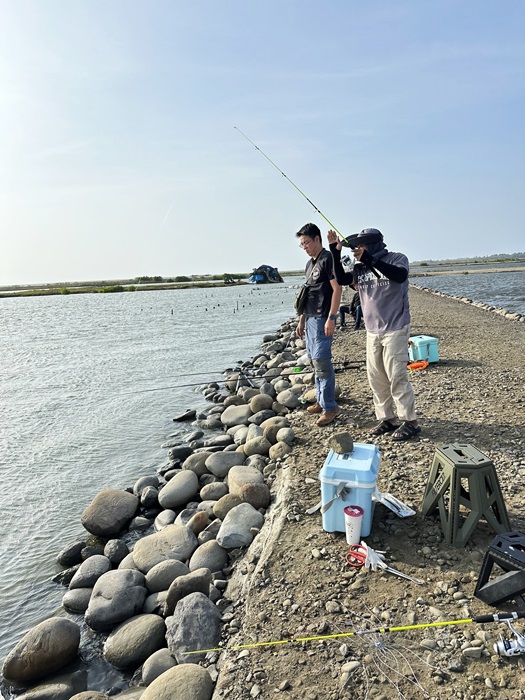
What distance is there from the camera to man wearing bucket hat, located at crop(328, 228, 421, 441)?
14.6 ft

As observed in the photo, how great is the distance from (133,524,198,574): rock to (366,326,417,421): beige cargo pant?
2.50 metres

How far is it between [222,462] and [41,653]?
9.59ft

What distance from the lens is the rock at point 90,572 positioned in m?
4.12

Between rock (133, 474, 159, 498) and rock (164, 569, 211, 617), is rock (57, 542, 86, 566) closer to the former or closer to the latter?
rock (133, 474, 159, 498)

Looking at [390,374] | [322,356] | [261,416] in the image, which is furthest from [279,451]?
[261,416]

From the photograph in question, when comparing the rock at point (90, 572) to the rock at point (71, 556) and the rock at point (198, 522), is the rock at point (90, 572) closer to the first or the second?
the rock at point (71, 556)

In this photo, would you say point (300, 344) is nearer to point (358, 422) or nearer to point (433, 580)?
point (358, 422)

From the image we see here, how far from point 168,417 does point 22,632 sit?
5.67m

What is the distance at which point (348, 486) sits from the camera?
10.8 feet

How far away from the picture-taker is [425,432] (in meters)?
5.12

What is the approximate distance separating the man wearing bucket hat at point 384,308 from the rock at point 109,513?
320cm

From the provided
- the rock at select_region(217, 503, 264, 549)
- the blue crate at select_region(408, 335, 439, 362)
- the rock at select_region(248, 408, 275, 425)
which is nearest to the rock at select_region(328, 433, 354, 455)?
the rock at select_region(217, 503, 264, 549)

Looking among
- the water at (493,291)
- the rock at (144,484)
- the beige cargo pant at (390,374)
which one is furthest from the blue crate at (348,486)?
the water at (493,291)

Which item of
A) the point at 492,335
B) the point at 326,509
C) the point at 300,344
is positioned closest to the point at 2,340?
the point at 300,344
